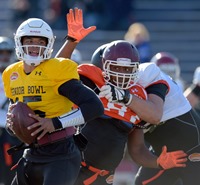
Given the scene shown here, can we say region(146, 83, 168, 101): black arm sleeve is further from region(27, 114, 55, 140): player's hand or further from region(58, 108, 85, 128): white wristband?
region(27, 114, 55, 140): player's hand

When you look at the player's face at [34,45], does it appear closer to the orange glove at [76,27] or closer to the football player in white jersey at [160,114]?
the football player in white jersey at [160,114]

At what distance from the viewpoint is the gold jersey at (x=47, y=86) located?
4.82 metres

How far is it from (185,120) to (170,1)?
26.9ft

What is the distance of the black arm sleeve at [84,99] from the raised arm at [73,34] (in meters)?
0.93

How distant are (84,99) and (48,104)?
277 millimetres

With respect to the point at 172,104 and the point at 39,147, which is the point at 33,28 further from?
the point at 172,104

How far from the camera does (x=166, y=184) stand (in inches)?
240

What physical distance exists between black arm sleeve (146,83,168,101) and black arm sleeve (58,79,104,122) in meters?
0.78

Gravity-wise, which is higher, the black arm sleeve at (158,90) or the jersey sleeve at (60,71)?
the jersey sleeve at (60,71)

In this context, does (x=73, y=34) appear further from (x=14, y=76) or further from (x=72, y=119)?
(x=72, y=119)

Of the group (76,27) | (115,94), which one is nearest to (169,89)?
(115,94)

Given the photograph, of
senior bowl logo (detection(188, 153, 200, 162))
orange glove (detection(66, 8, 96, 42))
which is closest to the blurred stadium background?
senior bowl logo (detection(188, 153, 200, 162))

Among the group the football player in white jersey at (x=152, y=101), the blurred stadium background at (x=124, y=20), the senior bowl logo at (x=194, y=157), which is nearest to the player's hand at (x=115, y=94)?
the football player in white jersey at (x=152, y=101)

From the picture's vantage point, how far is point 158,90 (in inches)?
214
